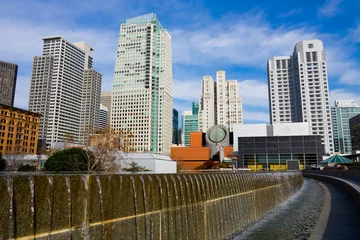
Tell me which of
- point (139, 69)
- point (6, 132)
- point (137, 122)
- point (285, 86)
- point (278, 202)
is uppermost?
point (139, 69)

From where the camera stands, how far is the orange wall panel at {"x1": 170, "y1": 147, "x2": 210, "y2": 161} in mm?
114594

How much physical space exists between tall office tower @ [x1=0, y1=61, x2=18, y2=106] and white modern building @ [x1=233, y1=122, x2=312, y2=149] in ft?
551

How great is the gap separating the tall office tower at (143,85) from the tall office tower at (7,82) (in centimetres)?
8148

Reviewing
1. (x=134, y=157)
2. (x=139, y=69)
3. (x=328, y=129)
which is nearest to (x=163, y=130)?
(x=139, y=69)

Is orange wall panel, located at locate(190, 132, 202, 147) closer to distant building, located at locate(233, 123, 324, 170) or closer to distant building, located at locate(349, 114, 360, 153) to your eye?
distant building, located at locate(233, 123, 324, 170)

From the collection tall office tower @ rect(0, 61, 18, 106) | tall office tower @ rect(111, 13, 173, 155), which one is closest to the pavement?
tall office tower @ rect(111, 13, 173, 155)

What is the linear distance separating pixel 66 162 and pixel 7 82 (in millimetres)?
205524

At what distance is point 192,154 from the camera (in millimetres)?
115625

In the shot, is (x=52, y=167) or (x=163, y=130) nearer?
(x=52, y=167)

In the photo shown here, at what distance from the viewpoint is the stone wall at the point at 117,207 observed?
4.56 meters

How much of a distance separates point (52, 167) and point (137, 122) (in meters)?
147

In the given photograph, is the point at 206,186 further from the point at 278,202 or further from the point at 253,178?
the point at 278,202

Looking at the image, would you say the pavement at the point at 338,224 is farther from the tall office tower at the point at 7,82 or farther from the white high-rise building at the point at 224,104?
the tall office tower at the point at 7,82

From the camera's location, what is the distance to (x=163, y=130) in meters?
177
